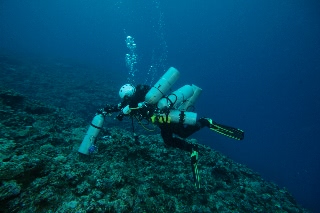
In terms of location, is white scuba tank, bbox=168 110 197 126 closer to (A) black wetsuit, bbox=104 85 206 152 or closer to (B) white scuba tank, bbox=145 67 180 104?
(A) black wetsuit, bbox=104 85 206 152

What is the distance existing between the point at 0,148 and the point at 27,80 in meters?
17.9

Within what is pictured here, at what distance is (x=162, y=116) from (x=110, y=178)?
197 centimetres

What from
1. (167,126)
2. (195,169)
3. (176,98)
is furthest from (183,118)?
(195,169)

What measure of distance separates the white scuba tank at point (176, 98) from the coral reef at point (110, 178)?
4.65 feet

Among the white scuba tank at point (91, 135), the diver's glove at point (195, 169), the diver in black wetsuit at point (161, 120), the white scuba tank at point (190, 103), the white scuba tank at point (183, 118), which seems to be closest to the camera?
the diver's glove at point (195, 169)

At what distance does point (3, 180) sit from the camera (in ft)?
10.2

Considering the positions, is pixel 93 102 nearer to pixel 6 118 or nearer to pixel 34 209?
pixel 6 118

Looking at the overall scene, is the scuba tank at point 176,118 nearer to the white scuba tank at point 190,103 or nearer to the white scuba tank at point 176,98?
the white scuba tank at point 176,98

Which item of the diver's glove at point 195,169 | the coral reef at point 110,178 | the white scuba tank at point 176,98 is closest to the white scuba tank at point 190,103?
the white scuba tank at point 176,98

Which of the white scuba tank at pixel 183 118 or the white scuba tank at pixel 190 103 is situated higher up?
the white scuba tank at pixel 190 103

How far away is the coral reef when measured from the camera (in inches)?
128

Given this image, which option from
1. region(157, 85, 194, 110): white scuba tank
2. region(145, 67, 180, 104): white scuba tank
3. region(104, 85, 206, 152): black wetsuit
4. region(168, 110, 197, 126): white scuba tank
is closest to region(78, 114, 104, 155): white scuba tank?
region(104, 85, 206, 152): black wetsuit

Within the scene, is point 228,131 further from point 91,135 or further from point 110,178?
point 91,135

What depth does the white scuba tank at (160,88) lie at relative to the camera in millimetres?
5367
